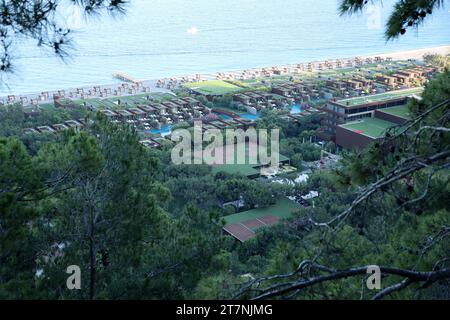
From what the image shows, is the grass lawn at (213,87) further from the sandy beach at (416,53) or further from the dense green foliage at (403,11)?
the dense green foliage at (403,11)

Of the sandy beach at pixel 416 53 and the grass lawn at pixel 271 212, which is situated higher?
the sandy beach at pixel 416 53

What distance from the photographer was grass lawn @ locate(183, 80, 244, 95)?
44.4 feet

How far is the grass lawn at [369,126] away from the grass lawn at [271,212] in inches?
132

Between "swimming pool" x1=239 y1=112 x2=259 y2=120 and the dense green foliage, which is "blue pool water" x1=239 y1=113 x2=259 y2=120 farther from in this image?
the dense green foliage

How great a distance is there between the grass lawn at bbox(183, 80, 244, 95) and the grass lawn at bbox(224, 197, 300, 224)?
23.5 ft

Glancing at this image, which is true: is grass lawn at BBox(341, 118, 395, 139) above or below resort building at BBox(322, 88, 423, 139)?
below

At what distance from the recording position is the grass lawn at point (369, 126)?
9.41m

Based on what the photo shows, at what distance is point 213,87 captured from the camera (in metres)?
14.2

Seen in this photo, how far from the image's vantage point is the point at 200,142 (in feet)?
28.9

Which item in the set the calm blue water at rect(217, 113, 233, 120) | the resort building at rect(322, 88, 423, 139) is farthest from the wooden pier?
the resort building at rect(322, 88, 423, 139)

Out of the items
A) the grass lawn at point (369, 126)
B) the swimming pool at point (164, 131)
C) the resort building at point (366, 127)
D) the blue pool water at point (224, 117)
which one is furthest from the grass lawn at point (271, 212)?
the blue pool water at point (224, 117)
